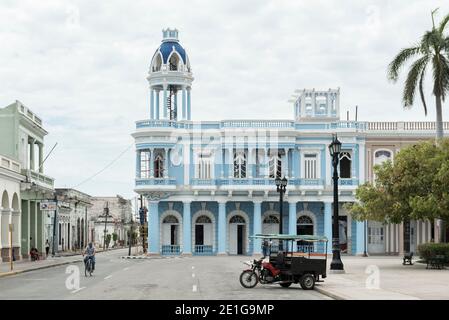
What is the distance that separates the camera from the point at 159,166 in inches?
2547

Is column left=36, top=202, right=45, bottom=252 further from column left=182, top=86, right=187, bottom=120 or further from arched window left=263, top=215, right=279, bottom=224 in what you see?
arched window left=263, top=215, right=279, bottom=224

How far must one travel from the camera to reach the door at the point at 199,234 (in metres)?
64.9

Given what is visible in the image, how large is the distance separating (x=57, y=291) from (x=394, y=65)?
27102 millimetres

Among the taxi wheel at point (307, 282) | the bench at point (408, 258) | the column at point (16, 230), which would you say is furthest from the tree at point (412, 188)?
the column at point (16, 230)

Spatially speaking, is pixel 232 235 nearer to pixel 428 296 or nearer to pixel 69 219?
pixel 69 219

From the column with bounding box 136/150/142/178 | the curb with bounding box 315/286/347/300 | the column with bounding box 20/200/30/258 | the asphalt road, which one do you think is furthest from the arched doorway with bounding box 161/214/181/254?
the curb with bounding box 315/286/347/300

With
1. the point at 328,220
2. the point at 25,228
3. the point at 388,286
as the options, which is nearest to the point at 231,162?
the point at 328,220

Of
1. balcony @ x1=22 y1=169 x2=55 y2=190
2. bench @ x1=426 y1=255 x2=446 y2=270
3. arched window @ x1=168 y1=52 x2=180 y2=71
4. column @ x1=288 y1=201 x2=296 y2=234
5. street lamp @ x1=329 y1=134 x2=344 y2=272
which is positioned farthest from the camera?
arched window @ x1=168 y1=52 x2=180 y2=71

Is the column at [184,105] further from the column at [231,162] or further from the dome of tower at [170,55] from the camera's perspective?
the column at [231,162]

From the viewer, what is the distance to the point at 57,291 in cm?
2595

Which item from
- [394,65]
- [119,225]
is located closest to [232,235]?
[394,65]

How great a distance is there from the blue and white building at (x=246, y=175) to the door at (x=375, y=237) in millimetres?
78

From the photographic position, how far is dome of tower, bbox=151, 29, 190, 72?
215ft

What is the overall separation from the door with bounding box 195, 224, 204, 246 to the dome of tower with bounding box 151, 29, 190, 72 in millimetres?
12682
